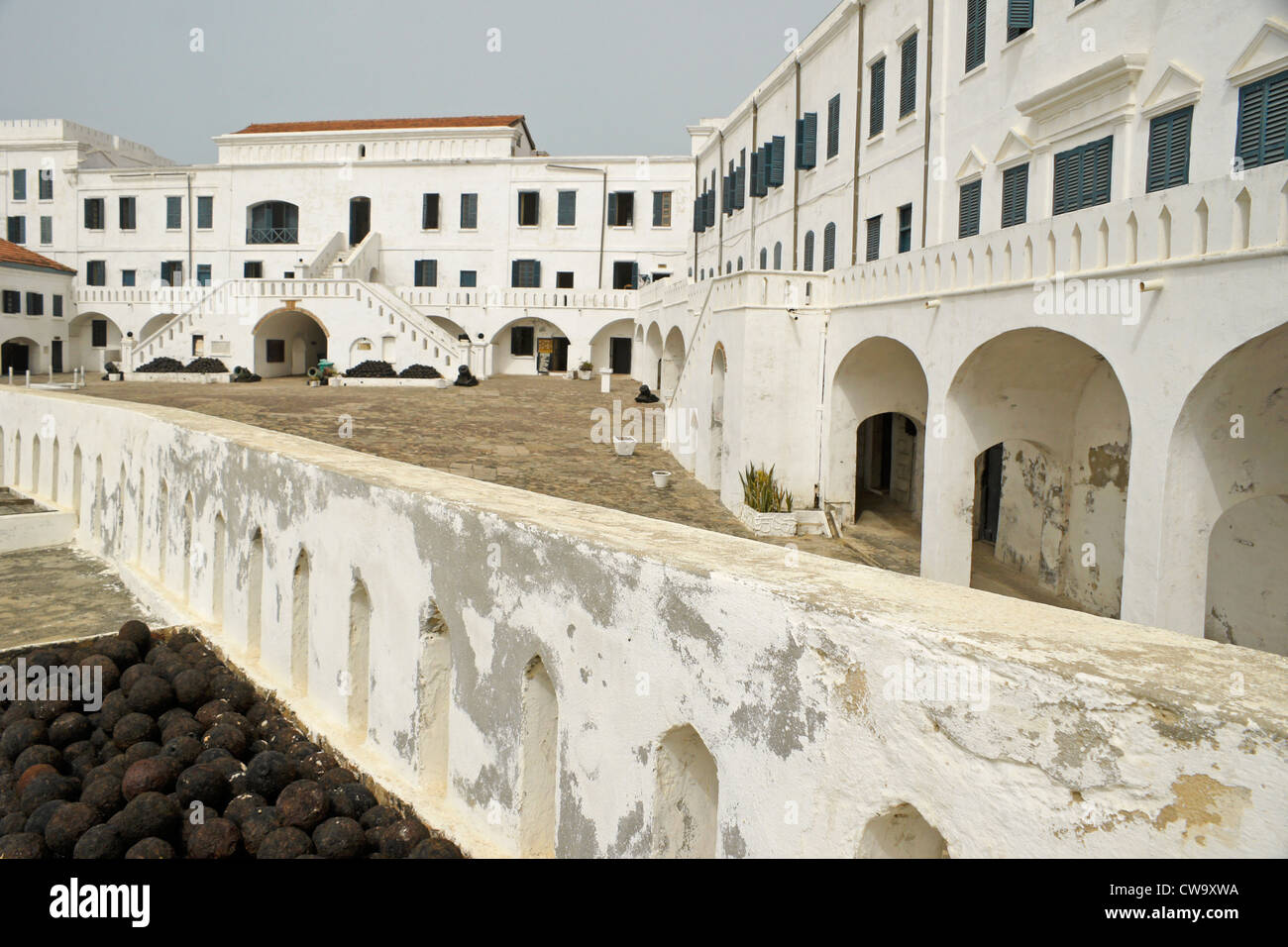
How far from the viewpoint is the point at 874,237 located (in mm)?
21109

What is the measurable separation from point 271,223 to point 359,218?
14.6 ft

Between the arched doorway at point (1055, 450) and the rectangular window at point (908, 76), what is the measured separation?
25.1ft

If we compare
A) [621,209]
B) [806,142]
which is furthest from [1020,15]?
[621,209]

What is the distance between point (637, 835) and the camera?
393 centimetres

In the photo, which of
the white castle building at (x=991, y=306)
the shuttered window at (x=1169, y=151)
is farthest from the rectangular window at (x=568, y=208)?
the shuttered window at (x=1169, y=151)

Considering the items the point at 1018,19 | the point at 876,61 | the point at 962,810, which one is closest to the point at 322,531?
the point at 962,810

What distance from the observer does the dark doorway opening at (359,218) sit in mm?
43375

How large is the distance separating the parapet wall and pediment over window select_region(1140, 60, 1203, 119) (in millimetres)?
11639

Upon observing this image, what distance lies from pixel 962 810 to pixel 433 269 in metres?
43.4

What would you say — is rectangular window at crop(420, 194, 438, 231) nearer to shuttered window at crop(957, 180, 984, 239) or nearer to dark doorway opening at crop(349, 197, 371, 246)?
dark doorway opening at crop(349, 197, 371, 246)

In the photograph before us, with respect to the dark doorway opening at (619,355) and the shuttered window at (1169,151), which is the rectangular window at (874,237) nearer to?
the shuttered window at (1169,151)

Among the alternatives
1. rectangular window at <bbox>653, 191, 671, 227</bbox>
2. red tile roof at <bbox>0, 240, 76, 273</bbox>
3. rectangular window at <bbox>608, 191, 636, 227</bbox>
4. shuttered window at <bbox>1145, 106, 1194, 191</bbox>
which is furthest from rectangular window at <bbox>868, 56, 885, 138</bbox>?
red tile roof at <bbox>0, 240, 76, 273</bbox>

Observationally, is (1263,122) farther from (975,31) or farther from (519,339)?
(519,339)

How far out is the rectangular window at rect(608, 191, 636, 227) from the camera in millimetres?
42250
